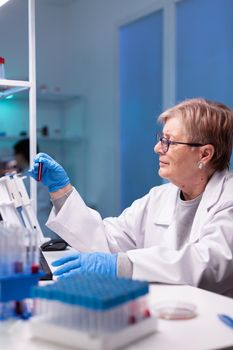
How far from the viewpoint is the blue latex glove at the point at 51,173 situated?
1.81 meters

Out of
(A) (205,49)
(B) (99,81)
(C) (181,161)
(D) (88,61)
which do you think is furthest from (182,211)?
(D) (88,61)

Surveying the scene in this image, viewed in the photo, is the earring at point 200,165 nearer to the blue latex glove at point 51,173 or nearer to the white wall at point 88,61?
the blue latex glove at point 51,173

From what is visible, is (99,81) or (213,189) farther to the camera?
(99,81)

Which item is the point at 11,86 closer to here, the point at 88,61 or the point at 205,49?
the point at 205,49

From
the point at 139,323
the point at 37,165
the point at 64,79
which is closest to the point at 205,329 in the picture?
the point at 139,323

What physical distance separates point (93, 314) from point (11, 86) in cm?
138

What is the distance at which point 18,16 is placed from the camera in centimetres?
463

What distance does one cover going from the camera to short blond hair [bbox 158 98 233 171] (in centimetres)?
172

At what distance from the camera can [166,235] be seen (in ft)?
5.65

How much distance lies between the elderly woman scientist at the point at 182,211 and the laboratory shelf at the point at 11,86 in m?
0.36

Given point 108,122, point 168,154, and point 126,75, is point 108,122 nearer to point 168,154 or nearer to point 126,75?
point 126,75

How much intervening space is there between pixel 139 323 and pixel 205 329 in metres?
0.16

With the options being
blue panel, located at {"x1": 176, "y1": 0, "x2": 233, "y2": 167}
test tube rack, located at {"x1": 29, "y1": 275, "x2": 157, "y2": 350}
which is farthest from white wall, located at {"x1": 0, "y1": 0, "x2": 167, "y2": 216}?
test tube rack, located at {"x1": 29, "y1": 275, "x2": 157, "y2": 350}

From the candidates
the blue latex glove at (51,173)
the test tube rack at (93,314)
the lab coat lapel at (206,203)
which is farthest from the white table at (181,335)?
the blue latex glove at (51,173)
